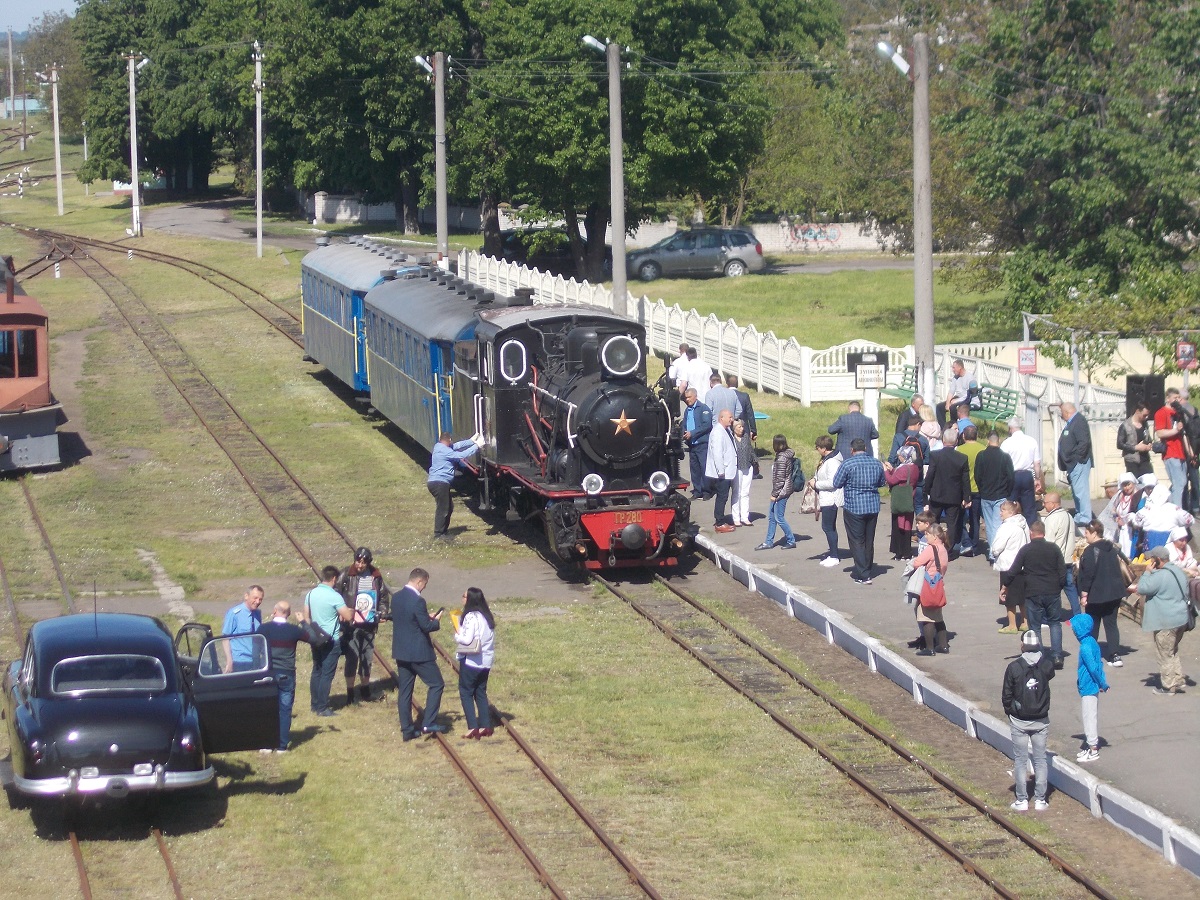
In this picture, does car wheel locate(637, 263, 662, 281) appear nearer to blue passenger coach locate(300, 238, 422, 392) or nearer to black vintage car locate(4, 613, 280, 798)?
blue passenger coach locate(300, 238, 422, 392)

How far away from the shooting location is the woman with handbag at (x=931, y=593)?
46.0 ft

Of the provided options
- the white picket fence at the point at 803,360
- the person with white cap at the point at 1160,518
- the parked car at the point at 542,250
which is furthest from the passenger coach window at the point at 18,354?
the parked car at the point at 542,250

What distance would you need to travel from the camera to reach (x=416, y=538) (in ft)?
64.6

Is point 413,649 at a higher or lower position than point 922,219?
lower

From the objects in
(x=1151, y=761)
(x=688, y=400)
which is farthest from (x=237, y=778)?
(x=688, y=400)

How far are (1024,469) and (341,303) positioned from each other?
16.2m

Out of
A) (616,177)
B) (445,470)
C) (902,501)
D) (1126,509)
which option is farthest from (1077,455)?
(616,177)

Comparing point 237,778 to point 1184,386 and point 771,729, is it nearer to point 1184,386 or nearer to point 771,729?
point 771,729

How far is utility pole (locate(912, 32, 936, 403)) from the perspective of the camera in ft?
65.7

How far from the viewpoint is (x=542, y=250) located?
154 ft

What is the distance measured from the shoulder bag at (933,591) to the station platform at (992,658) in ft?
1.84

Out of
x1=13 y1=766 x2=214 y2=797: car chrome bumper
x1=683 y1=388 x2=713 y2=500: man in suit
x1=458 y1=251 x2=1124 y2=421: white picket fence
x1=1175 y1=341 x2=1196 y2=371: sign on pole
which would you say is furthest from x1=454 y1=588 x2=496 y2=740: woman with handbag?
x1=1175 y1=341 x2=1196 y2=371: sign on pole

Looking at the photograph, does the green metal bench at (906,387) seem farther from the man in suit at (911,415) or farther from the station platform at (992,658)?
the man in suit at (911,415)

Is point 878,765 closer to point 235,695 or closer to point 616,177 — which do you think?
point 235,695
